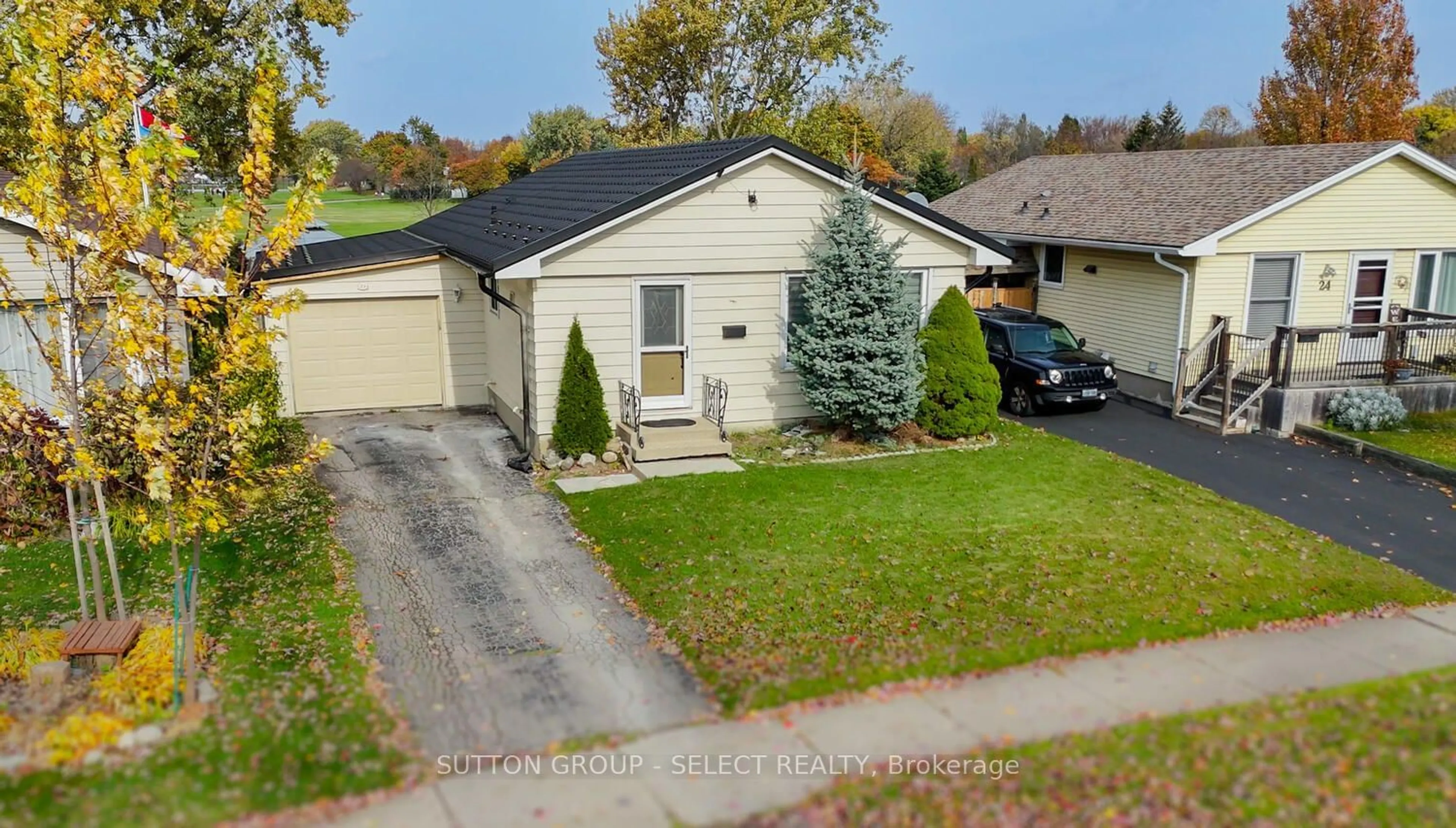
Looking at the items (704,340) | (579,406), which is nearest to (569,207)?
(704,340)

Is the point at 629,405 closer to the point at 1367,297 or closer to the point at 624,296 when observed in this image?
the point at 624,296

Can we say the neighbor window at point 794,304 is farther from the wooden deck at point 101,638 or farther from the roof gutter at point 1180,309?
the wooden deck at point 101,638

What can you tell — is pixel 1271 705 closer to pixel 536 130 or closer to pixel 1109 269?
pixel 1109 269

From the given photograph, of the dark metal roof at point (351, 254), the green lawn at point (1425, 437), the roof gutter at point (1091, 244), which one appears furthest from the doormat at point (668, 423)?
the green lawn at point (1425, 437)

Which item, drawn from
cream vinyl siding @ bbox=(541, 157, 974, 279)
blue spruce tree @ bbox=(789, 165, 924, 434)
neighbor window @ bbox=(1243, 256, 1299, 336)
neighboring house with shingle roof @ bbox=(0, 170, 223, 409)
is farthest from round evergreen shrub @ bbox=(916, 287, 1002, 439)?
neighboring house with shingle roof @ bbox=(0, 170, 223, 409)

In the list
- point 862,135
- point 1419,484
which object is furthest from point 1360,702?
point 862,135

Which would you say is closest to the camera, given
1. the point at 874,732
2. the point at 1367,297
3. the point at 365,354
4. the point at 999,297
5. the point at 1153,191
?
the point at 874,732
